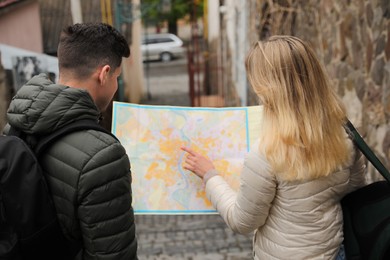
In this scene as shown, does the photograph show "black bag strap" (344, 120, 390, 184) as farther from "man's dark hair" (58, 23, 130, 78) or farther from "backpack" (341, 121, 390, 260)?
"man's dark hair" (58, 23, 130, 78)

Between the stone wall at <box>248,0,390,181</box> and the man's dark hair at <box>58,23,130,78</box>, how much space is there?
221 centimetres

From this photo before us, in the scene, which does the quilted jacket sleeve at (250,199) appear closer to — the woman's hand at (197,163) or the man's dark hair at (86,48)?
the woman's hand at (197,163)

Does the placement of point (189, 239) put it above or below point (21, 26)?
below

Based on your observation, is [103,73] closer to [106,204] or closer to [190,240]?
[106,204]

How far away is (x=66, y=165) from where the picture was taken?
1680 mm

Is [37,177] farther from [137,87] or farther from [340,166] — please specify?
[137,87]

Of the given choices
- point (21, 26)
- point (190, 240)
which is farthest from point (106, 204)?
point (21, 26)

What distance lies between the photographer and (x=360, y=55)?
4012 millimetres

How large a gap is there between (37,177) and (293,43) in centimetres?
103

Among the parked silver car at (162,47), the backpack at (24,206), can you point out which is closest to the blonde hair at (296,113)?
the backpack at (24,206)

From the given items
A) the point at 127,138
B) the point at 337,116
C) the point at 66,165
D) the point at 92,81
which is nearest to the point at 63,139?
the point at 66,165

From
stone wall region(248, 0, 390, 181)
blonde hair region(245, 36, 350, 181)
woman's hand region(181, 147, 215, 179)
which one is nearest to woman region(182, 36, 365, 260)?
blonde hair region(245, 36, 350, 181)

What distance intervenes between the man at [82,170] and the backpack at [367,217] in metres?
0.86

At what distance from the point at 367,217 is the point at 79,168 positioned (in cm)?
110
